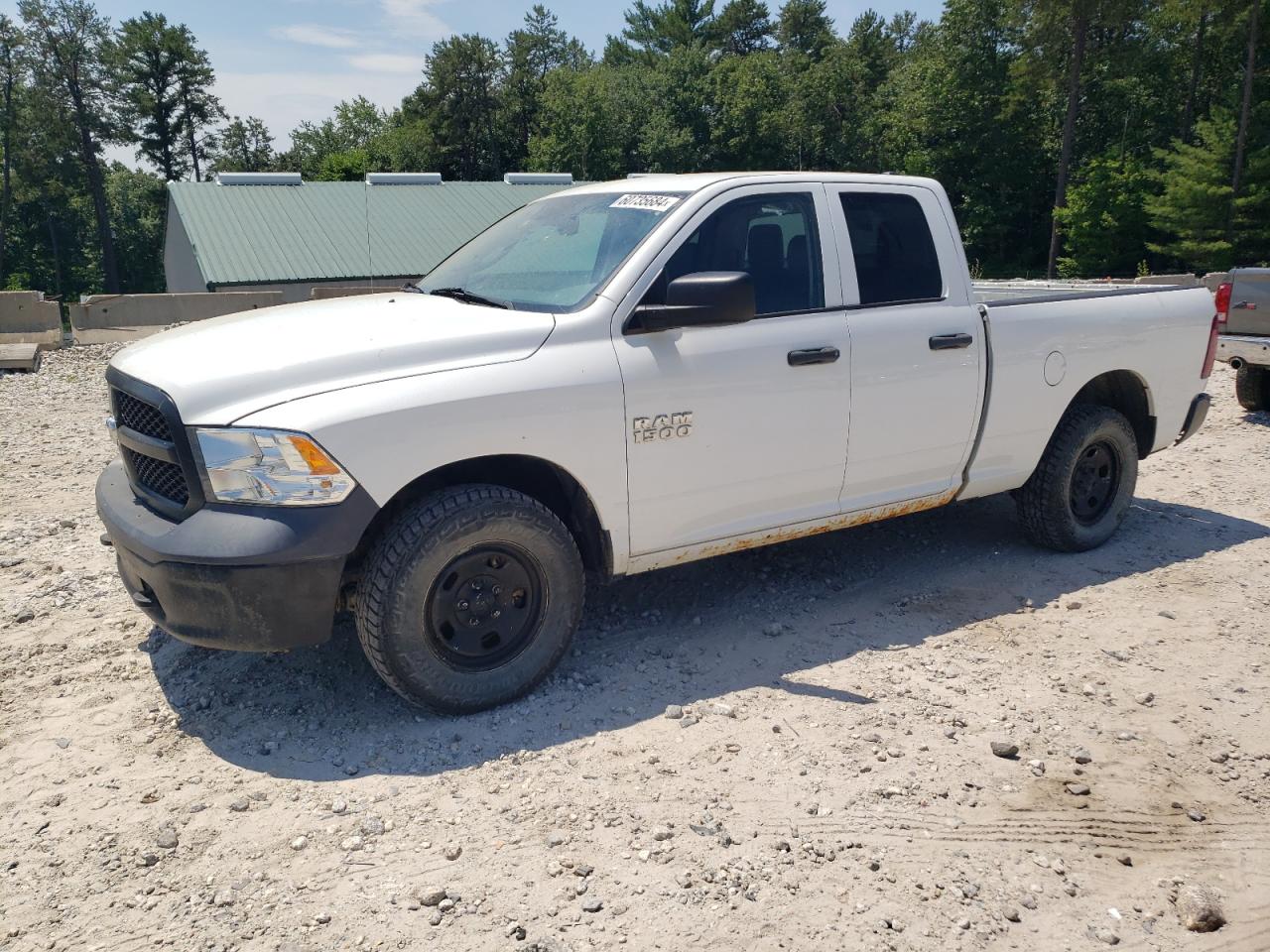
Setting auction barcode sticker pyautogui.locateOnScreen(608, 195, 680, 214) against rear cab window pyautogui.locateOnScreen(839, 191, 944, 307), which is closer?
auction barcode sticker pyautogui.locateOnScreen(608, 195, 680, 214)

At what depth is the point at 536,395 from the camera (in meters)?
3.86

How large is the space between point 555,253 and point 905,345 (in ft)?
5.65

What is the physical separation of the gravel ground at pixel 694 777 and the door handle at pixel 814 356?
1318mm

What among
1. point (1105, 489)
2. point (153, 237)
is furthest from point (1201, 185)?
point (153, 237)

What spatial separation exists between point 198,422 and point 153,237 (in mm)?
74354

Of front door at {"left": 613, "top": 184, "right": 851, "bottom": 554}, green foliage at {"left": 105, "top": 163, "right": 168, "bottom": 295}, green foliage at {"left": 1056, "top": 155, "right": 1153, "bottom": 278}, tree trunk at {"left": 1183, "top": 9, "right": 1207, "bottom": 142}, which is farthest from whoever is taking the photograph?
green foliage at {"left": 105, "top": 163, "right": 168, "bottom": 295}

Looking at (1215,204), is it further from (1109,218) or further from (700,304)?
(700,304)

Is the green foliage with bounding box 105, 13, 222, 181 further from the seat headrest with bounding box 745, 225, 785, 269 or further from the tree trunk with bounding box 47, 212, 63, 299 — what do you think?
the seat headrest with bounding box 745, 225, 785, 269

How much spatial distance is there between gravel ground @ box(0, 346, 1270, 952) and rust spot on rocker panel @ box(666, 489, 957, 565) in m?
0.47

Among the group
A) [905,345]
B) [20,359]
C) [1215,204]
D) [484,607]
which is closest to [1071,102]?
[1215,204]

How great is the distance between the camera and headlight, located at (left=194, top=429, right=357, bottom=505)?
11.3ft

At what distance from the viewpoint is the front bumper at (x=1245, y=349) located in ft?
30.3

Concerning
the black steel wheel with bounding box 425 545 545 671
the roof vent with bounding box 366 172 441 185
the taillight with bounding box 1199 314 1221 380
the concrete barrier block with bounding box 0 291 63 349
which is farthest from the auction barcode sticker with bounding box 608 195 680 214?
the roof vent with bounding box 366 172 441 185

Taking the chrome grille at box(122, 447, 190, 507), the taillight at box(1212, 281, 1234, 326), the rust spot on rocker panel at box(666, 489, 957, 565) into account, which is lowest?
the rust spot on rocker panel at box(666, 489, 957, 565)
